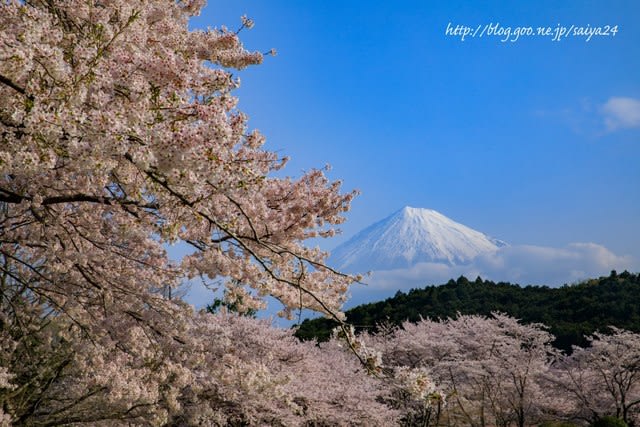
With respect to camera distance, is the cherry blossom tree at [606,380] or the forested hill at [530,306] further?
the forested hill at [530,306]

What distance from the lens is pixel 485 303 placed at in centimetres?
3375

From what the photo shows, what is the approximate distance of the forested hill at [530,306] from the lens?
2844 centimetres

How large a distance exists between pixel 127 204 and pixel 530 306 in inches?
1180

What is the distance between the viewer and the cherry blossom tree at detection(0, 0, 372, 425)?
3.63 m

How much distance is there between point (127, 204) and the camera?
606 centimetres

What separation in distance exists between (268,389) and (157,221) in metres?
3.35

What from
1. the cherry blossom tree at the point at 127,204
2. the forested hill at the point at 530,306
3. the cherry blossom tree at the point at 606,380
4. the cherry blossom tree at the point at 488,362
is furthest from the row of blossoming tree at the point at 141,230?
the forested hill at the point at 530,306

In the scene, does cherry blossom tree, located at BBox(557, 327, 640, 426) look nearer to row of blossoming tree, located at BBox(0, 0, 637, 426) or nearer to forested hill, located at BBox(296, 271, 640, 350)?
forested hill, located at BBox(296, 271, 640, 350)

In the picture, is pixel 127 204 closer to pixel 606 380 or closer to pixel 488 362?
pixel 488 362

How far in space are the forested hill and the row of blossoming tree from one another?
50.6ft

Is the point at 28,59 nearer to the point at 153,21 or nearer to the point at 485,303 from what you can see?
the point at 153,21

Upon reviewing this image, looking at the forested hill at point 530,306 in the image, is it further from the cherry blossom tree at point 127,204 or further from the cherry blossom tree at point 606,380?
the cherry blossom tree at point 127,204

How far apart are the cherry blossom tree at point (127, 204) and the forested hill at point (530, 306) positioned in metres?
19.8

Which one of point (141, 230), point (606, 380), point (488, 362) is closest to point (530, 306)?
point (606, 380)
